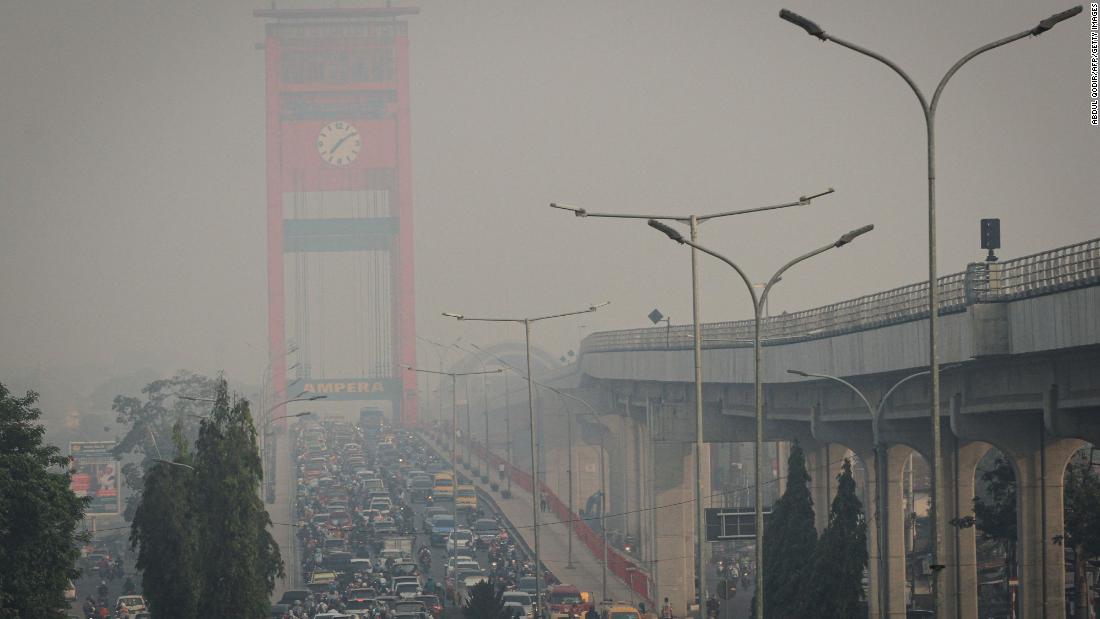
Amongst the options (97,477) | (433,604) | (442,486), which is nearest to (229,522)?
(433,604)

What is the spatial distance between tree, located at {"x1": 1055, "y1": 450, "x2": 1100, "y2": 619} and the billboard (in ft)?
193

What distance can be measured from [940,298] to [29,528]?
75.9ft

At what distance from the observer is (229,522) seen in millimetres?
56625

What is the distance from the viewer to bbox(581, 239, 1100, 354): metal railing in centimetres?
3934

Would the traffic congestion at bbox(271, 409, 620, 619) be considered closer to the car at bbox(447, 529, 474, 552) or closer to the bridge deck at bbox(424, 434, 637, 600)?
the car at bbox(447, 529, 474, 552)

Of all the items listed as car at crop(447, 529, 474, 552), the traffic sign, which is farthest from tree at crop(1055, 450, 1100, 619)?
car at crop(447, 529, 474, 552)

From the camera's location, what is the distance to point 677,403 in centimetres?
8550

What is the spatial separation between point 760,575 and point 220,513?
2447 centimetres

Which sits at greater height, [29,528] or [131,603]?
[29,528]

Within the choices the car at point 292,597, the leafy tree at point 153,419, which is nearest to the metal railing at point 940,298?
the car at point 292,597

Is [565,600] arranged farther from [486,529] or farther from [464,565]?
[486,529]

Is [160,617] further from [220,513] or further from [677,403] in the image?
[677,403]

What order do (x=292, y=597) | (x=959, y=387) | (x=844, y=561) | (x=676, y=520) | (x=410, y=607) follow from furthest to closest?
1. (x=676, y=520)
2. (x=292, y=597)
3. (x=410, y=607)
4. (x=959, y=387)
5. (x=844, y=561)

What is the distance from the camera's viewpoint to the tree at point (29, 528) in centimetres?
4400
